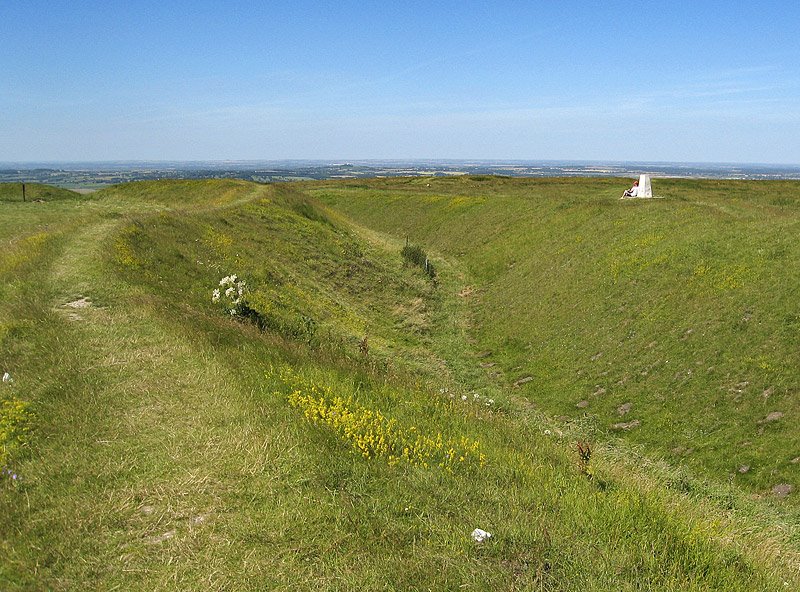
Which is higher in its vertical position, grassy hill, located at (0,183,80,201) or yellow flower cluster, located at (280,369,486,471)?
grassy hill, located at (0,183,80,201)

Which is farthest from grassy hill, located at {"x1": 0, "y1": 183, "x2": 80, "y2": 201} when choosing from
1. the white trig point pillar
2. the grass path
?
the white trig point pillar

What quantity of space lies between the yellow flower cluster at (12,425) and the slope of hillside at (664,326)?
695 inches

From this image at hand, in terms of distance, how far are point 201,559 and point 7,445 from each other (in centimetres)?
451

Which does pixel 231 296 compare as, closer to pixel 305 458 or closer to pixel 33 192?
pixel 305 458

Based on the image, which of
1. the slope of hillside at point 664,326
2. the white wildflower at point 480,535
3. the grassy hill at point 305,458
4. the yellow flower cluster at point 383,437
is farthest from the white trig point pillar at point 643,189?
the white wildflower at point 480,535

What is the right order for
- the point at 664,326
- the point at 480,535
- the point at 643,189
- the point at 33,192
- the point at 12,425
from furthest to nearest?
1. the point at 33,192
2. the point at 643,189
3. the point at 664,326
4. the point at 12,425
5. the point at 480,535

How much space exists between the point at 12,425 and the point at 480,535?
8139 mm

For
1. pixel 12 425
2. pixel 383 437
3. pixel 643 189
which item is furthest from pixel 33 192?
pixel 643 189

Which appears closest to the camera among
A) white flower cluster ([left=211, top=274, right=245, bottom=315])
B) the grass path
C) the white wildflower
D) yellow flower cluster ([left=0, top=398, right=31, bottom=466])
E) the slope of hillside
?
the grass path

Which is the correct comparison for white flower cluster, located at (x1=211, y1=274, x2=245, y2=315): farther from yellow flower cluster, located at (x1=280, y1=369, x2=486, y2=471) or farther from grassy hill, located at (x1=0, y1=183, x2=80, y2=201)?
grassy hill, located at (x1=0, y1=183, x2=80, y2=201)

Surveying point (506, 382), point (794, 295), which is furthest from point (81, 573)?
point (794, 295)

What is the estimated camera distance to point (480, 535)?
21.7ft

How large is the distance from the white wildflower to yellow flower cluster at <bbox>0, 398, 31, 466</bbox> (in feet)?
23.9

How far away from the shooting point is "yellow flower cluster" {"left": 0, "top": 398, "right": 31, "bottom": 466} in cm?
780
